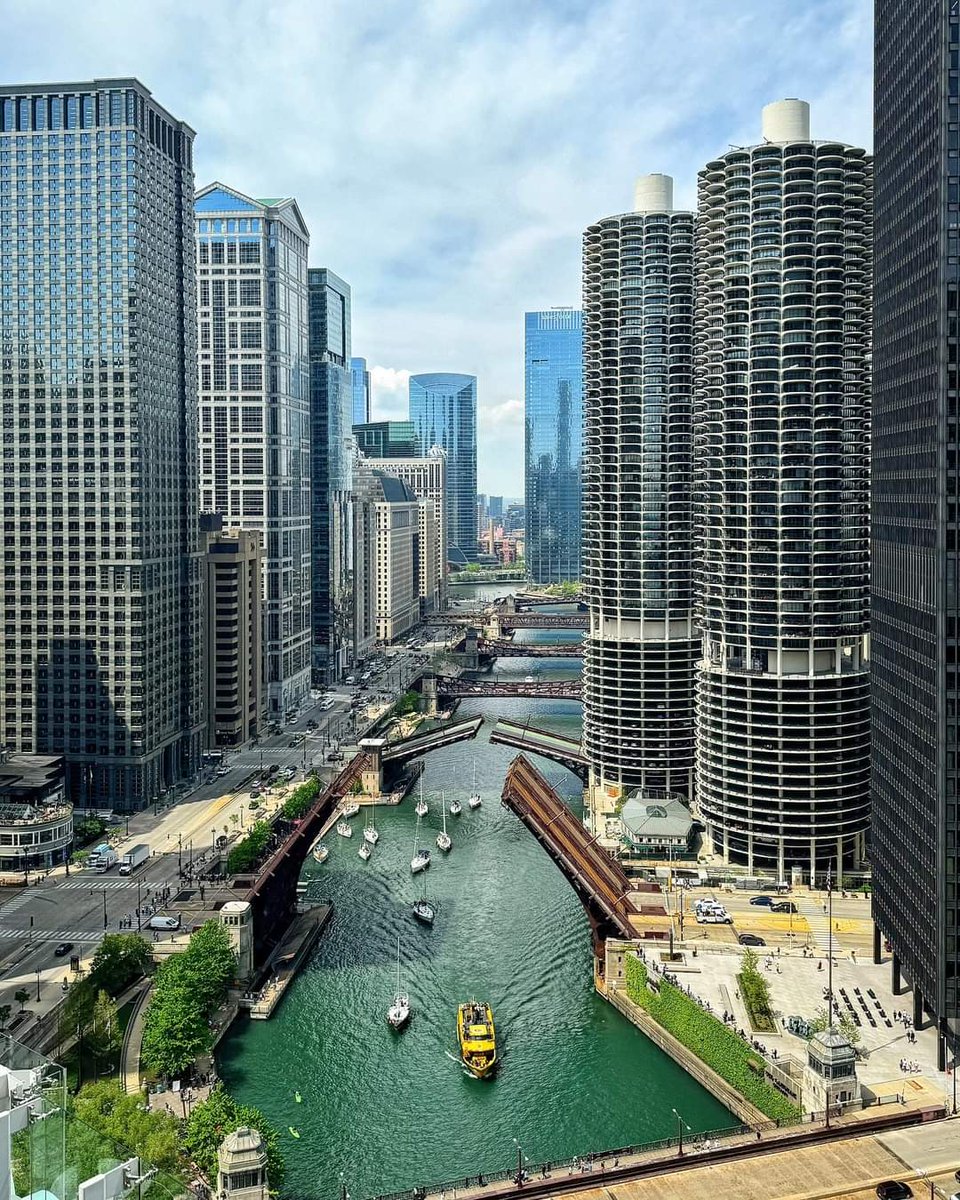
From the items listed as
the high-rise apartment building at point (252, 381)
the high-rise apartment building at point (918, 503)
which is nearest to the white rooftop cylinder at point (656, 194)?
the high-rise apartment building at point (918, 503)

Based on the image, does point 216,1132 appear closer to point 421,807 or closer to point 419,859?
point 419,859

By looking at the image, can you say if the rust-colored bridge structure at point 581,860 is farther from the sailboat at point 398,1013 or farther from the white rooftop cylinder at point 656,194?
the white rooftop cylinder at point 656,194

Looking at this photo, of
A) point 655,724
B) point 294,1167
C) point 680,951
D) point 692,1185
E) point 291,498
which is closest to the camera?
point 692,1185

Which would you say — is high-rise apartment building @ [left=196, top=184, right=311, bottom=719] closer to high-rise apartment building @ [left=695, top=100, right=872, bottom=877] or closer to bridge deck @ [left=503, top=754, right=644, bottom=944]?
bridge deck @ [left=503, top=754, right=644, bottom=944]

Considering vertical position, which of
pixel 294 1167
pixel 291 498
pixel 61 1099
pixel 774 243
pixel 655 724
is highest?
pixel 774 243

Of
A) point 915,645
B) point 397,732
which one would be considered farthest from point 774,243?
point 397,732

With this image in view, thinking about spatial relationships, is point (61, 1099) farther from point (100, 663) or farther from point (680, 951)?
point (100, 663)
